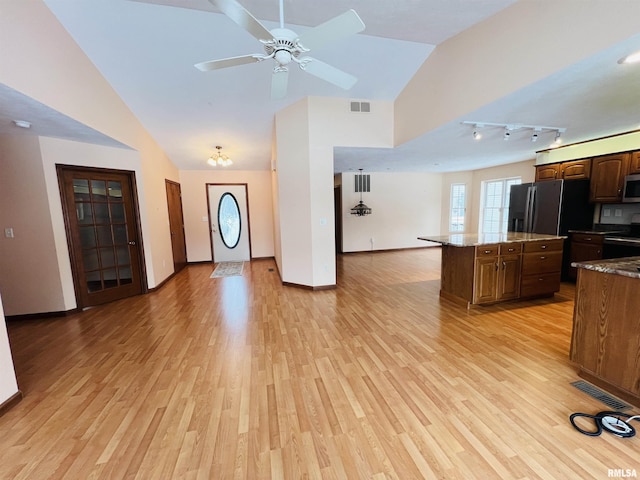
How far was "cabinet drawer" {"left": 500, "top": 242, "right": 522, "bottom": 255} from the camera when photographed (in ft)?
11.6

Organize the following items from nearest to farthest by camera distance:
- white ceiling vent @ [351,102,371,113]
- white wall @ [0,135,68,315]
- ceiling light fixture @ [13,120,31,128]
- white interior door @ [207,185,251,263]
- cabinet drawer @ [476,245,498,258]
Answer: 1. ceiling light fixture @ [13,120,31,128]
2. white wall @ [0,135,68,315]
3. cabinet drawer @ [476,245,498,258]
4. white ceiling vent @ [351,102,371,113]
5. white interior door @ [207,185,251,263]

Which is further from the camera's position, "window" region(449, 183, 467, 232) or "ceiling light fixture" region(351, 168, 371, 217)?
"window" region(449, 183, 467, 232)

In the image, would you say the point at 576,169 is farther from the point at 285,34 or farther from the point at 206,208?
the point at 206,208

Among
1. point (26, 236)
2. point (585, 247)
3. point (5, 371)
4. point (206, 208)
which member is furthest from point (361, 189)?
point (5, 371)

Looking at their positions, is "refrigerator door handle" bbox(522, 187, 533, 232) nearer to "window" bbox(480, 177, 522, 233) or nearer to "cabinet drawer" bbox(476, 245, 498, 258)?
"window" bbox(480, 177, 522, 233)

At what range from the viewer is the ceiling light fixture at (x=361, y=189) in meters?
7.57

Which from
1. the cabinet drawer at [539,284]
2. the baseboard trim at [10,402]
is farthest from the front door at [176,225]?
the cabinet drawer at [539,284]

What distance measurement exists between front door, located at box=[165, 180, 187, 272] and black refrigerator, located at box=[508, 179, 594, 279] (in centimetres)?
720

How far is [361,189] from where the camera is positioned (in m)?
7.70

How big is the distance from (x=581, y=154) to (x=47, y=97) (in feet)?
25.0

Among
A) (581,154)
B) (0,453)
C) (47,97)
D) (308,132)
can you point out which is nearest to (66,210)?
(47,97)

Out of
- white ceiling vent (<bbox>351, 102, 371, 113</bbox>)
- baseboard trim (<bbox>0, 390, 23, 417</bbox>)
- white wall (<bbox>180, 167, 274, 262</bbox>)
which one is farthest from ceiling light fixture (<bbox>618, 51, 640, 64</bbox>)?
white wall (<bbox>180, 167, 274, 262</bbox>)

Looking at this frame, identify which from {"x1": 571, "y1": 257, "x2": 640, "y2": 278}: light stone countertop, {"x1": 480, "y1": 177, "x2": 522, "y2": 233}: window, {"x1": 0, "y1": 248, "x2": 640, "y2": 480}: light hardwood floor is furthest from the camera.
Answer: {"x1": 480, "y1": 177, "x2": 522, "y2": 233}: window

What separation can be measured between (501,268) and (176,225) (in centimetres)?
632
